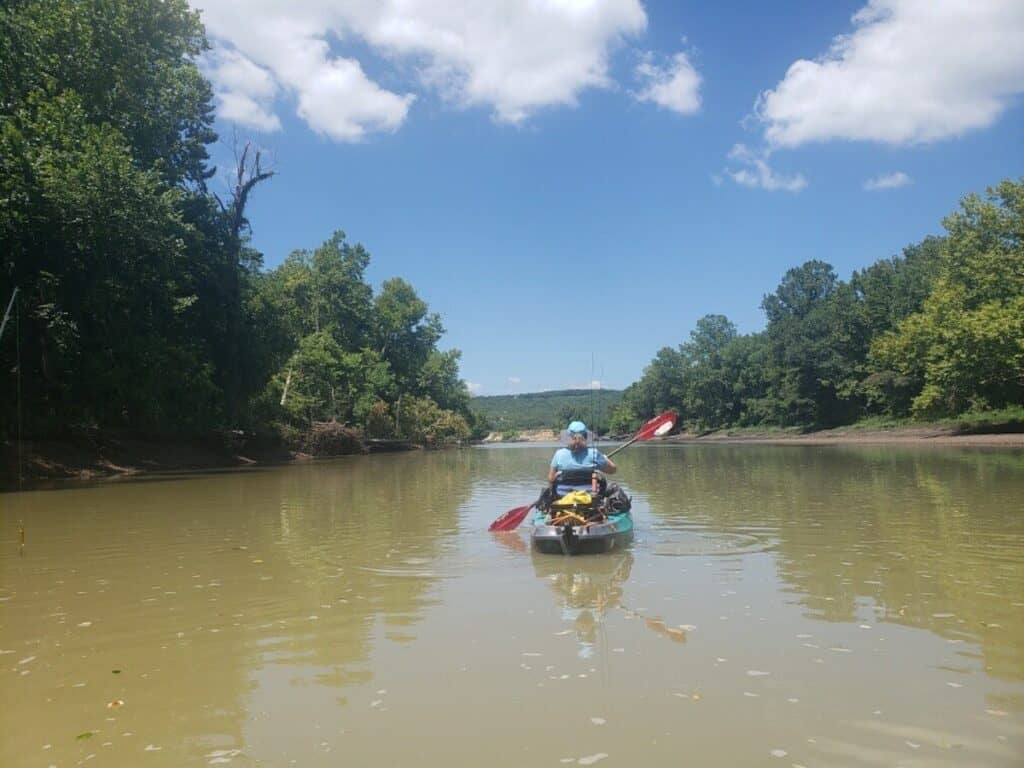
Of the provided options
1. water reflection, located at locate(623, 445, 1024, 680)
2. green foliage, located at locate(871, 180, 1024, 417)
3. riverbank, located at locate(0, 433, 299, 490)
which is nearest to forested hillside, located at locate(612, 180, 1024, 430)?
green foliage, located at locate(871, 180, 1024, 417)

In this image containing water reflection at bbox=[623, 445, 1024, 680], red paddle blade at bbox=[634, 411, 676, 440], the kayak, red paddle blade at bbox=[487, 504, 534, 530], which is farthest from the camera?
red paddle blade at bbox=[634, 411, 676, 440]

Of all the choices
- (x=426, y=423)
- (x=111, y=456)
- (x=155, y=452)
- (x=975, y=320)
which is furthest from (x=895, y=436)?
(x=111, y=456)

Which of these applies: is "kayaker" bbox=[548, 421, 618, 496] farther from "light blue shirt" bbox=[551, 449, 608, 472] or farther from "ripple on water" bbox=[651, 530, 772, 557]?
"ripple on water" bbox=[651, 530, 772, 557]

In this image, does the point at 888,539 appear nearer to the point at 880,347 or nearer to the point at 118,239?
the point at 118,239

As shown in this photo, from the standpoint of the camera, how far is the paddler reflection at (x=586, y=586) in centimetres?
630

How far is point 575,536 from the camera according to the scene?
988cm

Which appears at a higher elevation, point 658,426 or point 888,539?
point 658,426

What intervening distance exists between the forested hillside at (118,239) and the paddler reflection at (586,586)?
18965 mm

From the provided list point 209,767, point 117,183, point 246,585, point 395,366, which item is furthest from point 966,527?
point 395,366

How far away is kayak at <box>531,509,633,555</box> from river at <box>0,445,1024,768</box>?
260mm

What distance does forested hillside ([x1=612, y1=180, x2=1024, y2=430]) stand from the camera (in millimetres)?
43656

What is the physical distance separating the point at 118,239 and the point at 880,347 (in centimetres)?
5268

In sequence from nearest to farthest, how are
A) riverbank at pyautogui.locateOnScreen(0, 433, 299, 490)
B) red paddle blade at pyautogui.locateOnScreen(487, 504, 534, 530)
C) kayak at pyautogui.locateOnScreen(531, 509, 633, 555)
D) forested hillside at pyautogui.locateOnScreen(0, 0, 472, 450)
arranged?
kayak at pyautogui.locateOnScreen(531, 509, 633, 555) → red paddle blade at pyautogui.locateOnScreen(487, 504, 534, 530) → forested hillside at pyautogui.locateOnScreen(0, 0, 472, 450) → riverbank at pyautogui.locateOnScreen(0, 433, 299, 490)

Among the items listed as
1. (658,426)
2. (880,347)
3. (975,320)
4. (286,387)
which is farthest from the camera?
(880,347)
